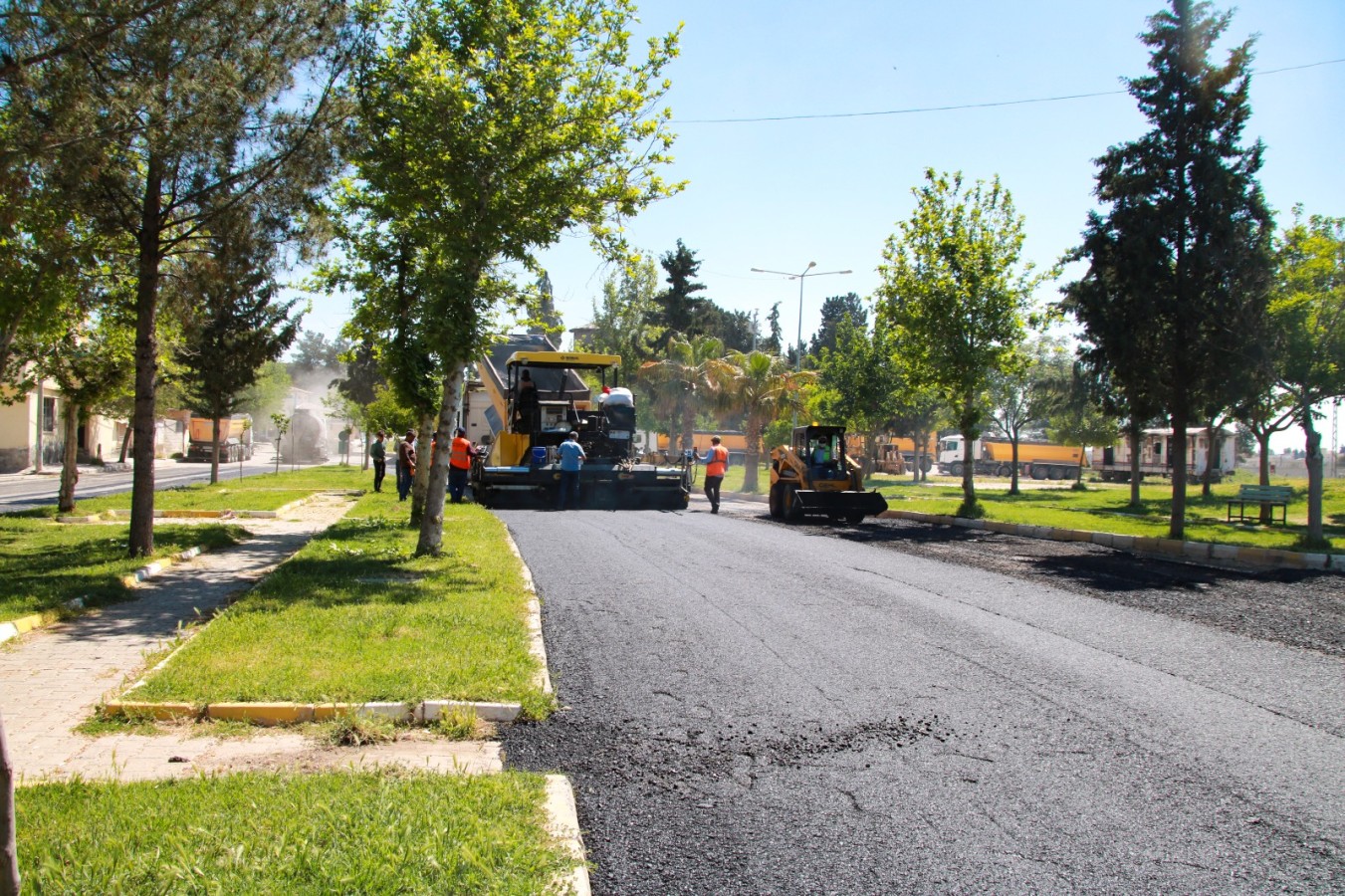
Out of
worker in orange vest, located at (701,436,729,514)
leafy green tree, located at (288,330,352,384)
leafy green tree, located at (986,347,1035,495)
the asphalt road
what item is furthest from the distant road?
leafy green tree, located at (288,330,352,384)

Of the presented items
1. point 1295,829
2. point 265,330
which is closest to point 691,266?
point 265,330

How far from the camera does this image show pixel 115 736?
18.1ft

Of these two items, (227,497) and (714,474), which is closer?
(227,497)

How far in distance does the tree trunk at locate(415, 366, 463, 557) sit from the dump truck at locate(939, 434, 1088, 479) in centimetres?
5790

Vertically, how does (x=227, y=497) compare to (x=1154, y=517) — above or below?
above

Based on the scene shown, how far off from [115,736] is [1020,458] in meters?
68.9

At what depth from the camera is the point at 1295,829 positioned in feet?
14.4

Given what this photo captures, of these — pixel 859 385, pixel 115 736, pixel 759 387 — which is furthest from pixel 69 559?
pixel 859 385

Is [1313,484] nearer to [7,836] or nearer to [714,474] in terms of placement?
[714,474]

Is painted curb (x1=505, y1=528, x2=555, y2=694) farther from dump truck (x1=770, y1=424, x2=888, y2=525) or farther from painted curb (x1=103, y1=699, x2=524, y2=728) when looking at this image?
dump truck (x1=770, y1=424, x2=888, y2=525)

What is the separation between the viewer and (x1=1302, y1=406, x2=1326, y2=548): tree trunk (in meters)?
15.7

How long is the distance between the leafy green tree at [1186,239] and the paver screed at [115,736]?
15547 mm

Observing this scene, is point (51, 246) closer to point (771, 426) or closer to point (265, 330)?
point (265, 330)

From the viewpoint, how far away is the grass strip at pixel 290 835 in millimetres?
3459
